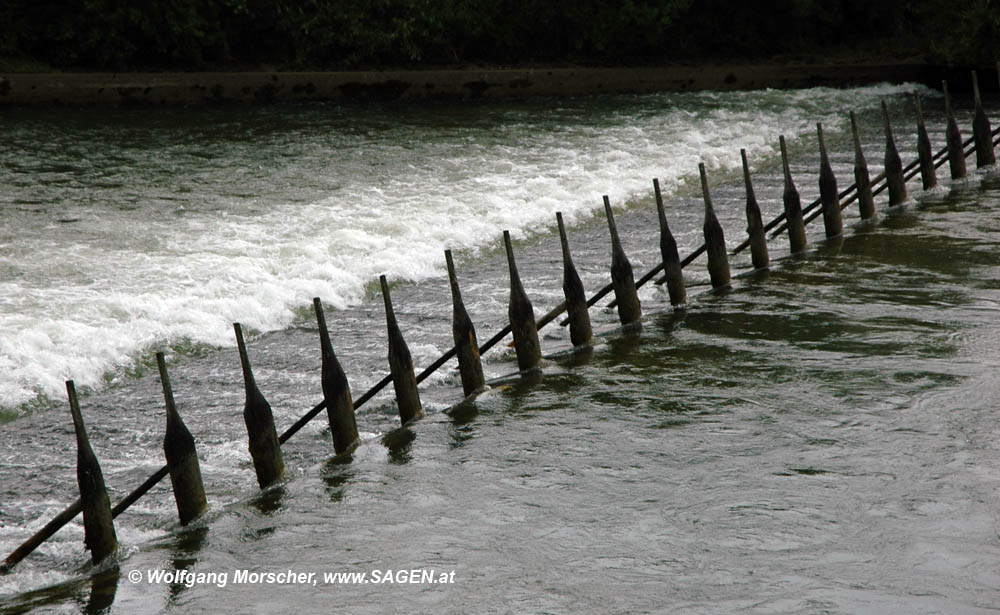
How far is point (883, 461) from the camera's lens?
9.37 meters

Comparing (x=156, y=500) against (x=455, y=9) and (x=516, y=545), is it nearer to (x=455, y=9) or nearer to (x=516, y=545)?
(x=516, y=545)

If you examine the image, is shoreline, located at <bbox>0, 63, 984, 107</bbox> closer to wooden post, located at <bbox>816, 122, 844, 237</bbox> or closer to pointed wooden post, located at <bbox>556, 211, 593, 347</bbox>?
wooden post, located at <bbox>816, 122, 844, 237</bbox>

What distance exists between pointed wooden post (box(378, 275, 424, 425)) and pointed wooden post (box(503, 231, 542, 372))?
4.62ft

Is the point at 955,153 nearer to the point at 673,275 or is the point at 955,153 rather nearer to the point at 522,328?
the point at 673,275

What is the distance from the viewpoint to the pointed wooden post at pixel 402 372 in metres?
10.1

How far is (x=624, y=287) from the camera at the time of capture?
42.5 feet

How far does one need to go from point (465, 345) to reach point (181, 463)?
10.6ft

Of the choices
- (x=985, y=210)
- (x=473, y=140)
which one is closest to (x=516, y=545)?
(x=985, y=210)

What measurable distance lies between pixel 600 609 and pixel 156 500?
402cm

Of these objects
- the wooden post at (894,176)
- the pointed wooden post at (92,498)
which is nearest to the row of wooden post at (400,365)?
the pointed wooden post at (92,498)

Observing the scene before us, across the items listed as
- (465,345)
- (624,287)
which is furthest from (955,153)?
(465,345)

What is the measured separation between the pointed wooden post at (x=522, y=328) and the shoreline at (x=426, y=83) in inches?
950

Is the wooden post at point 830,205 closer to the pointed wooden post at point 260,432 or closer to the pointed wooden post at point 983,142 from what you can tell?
the pointed wooden post at point 983,142

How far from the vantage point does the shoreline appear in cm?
3278
